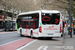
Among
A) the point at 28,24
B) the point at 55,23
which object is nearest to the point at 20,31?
the point at 28,24

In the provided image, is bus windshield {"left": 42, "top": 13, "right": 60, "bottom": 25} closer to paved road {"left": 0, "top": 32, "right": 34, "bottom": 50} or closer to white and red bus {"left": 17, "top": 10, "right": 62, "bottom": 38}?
white and red bus {"left": 17, "top": 10, "right": 62, "bottom": 38}

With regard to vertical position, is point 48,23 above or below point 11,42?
→ above

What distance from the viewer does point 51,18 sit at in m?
19.5

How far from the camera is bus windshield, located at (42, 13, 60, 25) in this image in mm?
19484

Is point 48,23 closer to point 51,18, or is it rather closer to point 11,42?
point 51,18

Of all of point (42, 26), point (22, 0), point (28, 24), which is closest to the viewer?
point (42, 26)

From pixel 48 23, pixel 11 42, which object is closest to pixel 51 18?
pixel 48 23

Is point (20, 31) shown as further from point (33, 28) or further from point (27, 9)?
point (27, 9)

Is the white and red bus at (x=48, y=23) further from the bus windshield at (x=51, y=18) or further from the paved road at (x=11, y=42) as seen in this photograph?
the paved road at (x=11, y=42)

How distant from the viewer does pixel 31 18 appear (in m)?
22.1

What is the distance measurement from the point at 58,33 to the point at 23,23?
641cm

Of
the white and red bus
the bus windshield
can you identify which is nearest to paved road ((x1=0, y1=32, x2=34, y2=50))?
the white and red bus

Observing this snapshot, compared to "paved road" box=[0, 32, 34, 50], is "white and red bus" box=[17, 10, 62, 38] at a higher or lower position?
higher

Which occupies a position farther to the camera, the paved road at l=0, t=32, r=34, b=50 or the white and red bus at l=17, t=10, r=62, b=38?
the white and red bus at l=17, t=10, r=62, b=38
